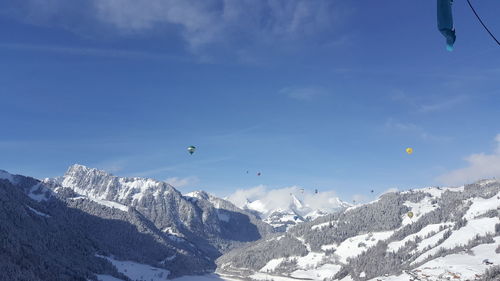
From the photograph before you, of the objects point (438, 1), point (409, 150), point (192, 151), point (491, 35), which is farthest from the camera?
point (192, 151)

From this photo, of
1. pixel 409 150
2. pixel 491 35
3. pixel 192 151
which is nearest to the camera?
pixel 491 35

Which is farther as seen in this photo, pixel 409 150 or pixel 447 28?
pixel 409 150

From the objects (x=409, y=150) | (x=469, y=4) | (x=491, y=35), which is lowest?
(x=491, y=35)

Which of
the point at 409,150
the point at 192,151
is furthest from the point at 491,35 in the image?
the point at 192,151

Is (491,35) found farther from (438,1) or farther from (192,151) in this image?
(192,151)

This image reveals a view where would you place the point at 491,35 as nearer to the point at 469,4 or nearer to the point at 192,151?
the point at 469,4

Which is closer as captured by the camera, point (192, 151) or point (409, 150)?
point (409, 150)

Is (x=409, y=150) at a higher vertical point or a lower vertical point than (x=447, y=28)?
higher

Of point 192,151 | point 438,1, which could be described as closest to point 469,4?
point 438,1

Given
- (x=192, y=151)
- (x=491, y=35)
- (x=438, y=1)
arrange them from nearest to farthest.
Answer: (x=491, y=35) → (x=438, y=1) → (x=192, y=151)
